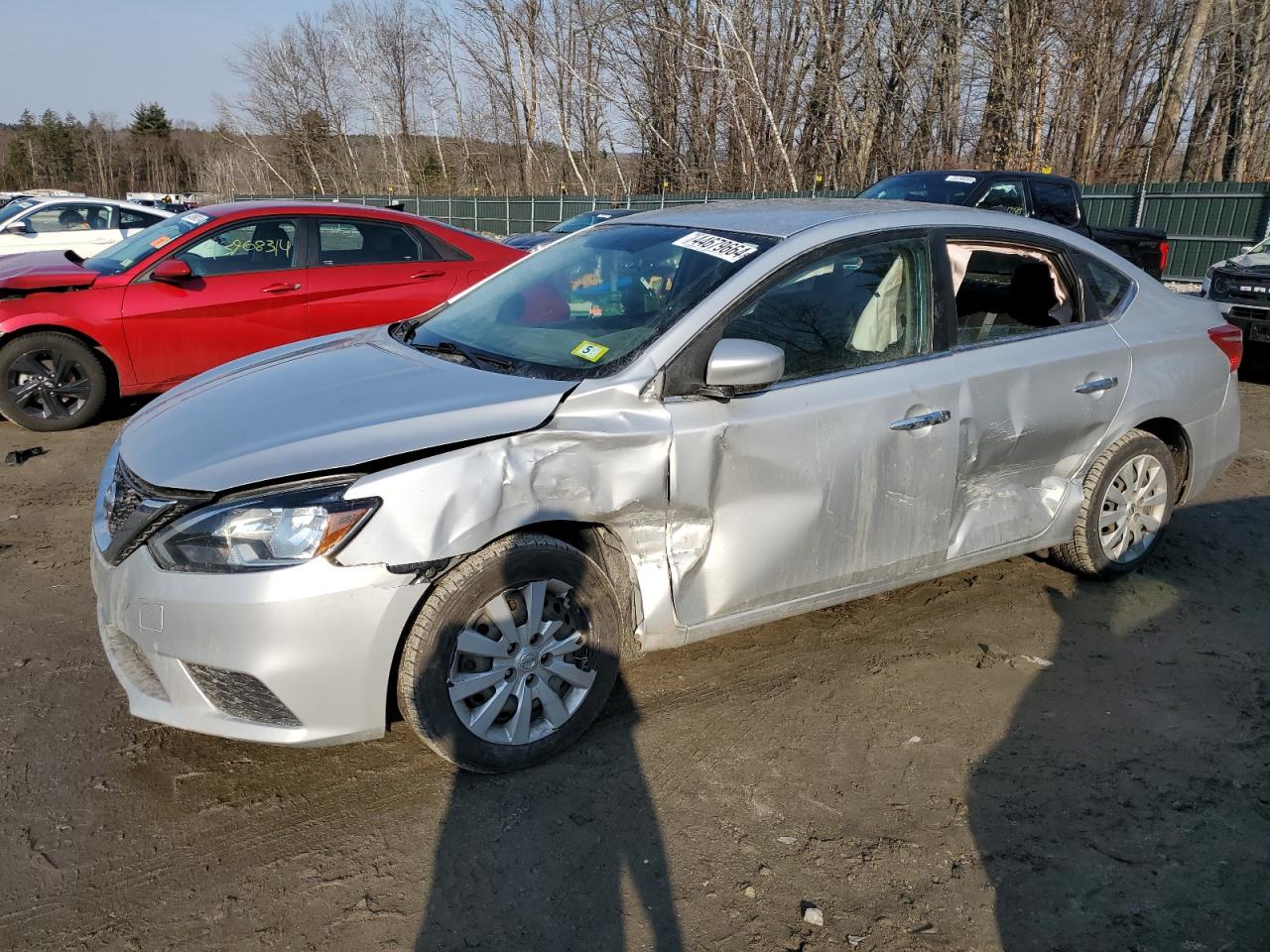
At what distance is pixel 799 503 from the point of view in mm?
3258

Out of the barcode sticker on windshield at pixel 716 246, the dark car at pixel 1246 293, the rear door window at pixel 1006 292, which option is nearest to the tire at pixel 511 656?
the barcode sticker on windshield at pixel 716 246

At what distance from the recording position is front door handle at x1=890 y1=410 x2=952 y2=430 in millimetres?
3400

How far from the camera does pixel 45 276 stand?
22.0 feet

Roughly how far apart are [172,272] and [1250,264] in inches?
400

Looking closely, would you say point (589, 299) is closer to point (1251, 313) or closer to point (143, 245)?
point (143, 245)

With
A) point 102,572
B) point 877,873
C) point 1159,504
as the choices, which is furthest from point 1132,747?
point 102,572

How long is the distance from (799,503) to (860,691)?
0.81 meters

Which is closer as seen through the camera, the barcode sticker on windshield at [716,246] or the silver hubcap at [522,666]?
the silver hubcap at [522,666]

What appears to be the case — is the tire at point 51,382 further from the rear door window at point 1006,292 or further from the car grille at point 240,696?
the rear door window at point 1006,292

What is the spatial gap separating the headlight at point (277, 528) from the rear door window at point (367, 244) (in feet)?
17.0

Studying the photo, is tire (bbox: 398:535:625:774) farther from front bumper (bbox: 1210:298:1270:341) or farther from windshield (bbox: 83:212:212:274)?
front bumper (bbox: 1210:298:1270:341)

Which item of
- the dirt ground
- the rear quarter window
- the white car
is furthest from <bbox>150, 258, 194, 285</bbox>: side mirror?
the white car

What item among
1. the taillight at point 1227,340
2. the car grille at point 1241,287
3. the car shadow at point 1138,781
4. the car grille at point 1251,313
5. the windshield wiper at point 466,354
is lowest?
the car shadow at point 1138,781

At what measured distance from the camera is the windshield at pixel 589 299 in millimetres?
3205
